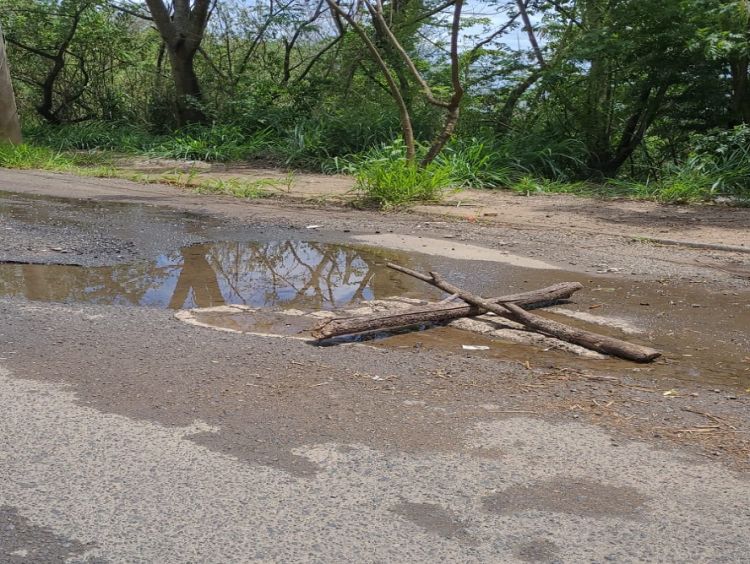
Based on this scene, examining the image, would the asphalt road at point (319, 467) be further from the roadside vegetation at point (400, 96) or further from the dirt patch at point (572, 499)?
the roadside vegetation at point (400, 96)

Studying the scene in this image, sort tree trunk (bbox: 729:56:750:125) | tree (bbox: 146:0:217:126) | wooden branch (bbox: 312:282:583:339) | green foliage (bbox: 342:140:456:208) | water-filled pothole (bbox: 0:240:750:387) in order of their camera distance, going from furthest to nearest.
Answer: tree (bbox: 146:0:217:126) < tree trunk (bbox: 729:56:750:125) < green foliage (bbox: 342:140:456:208) < water-filled pothole (bbox: 0:240:750:387) < wooden branch (bbox: 312:282:583:339)

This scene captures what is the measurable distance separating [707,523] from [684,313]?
3.05m

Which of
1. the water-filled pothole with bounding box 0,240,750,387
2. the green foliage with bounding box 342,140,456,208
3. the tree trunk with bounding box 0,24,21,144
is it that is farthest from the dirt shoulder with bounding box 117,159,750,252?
the tree trunk with bounding box 0,24,21,144

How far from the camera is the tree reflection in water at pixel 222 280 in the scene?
5.64m

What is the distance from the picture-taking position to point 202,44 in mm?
19594

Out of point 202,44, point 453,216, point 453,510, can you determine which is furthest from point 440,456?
point 202,44

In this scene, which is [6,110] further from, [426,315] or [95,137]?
[426,315]

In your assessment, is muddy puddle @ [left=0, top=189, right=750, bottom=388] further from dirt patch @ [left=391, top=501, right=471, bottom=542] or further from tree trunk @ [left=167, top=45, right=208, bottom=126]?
tree trunk @ [left=167, top=45, right=208, bottom=126]

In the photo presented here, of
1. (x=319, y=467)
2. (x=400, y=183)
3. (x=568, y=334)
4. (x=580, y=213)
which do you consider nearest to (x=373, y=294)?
(x=568, y=334)

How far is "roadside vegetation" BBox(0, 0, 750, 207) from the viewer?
1165 cm

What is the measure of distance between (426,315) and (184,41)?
48.4ft

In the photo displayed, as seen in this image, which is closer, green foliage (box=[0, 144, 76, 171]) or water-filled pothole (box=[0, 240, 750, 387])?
water-filled pothole (box=[0, 240, 750, 387])

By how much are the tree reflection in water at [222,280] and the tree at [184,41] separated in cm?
1170

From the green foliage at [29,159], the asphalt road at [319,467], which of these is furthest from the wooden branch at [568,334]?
the green foliage at [29,159]
